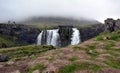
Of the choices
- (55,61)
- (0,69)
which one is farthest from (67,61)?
(0,69)

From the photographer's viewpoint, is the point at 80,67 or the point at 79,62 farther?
the point at 79,62

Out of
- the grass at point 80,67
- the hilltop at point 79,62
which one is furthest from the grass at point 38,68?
the grass at point 80,67

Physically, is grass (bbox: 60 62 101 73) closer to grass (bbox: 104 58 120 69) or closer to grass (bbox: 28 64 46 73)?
grass (bbox: 104 58 120 69)

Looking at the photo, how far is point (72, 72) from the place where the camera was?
5934cm

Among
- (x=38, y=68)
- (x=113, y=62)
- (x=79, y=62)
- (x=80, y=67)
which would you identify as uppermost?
(x=79, y=62)

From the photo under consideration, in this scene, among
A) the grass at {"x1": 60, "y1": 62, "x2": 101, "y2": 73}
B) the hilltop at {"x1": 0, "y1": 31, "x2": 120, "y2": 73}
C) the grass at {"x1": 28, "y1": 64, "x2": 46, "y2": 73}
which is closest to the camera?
the grass at {"x1": 60, "y1": 62, "x2": 101, "y2": 73}

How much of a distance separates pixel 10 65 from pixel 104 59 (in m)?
28.5

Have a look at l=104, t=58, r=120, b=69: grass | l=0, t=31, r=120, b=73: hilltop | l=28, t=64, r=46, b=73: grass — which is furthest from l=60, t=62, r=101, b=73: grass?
l=28, t=64, r=46, b=73: grass

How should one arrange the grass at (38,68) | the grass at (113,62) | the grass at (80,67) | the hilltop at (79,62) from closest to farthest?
the grass at (80,67) < the hilltop at (79,62) < the grass at (113,62) < the grass at (38,68)

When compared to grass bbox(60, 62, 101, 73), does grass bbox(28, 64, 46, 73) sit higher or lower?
lower

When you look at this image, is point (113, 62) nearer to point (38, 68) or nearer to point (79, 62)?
point (79, 62)

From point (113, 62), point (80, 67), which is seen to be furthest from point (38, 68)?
point (113, 62)

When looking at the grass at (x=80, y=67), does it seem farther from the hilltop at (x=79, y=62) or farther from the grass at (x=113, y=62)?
the grass at (x=113, y=62)

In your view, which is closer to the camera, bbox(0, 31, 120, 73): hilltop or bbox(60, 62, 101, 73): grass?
bbox(60, 62, 101, 73): grass
